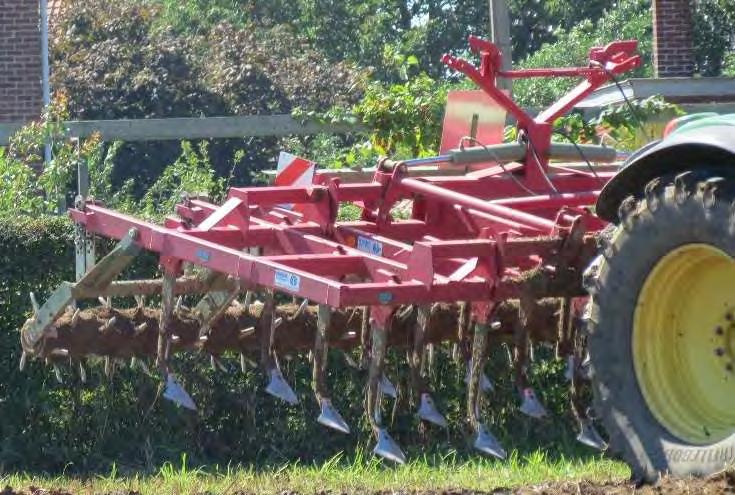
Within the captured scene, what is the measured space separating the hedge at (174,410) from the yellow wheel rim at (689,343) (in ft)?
11.0

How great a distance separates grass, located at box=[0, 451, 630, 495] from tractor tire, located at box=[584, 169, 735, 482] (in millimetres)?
1017

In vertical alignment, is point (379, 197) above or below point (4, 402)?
above

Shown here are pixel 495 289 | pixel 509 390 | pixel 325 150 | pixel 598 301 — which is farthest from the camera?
pixel 325 150

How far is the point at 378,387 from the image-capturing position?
19.1ft

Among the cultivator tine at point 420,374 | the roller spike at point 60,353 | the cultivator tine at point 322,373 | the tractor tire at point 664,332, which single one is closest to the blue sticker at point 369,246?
the cultivator tine at point 420,374

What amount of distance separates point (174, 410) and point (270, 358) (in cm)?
193

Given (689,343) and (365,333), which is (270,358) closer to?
(365,333)

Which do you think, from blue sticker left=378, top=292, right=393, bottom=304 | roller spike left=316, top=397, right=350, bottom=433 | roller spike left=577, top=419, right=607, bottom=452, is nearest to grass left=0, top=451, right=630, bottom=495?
roller spike left=577, top=419, right=607, bottom=452

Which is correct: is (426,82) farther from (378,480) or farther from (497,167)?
(378,480)

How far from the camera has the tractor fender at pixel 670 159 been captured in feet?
15.2

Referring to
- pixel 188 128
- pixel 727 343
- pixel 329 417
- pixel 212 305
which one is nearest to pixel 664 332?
pixel 727 343

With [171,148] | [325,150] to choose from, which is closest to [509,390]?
[325,150]

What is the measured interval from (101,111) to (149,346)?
1364 centimetres

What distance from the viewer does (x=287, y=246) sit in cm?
631
